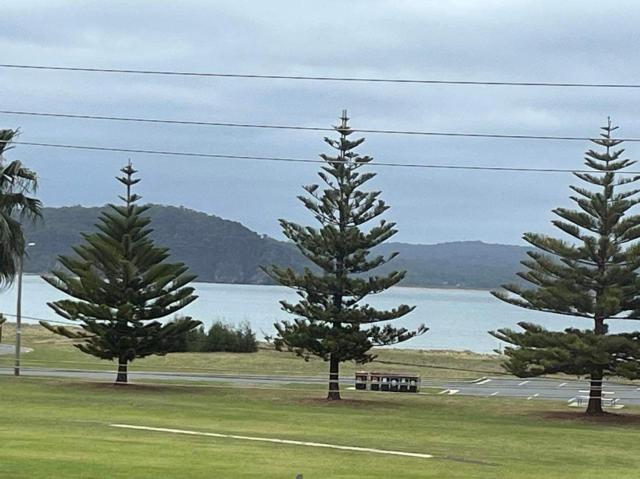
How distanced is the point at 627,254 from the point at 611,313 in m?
1.37

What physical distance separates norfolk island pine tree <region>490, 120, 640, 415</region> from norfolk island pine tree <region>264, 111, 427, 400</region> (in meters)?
3.82

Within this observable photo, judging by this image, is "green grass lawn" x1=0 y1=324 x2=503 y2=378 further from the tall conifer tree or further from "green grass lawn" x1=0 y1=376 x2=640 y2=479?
"green grass lawn" x1=0 y1=376 x2=640 y2=479

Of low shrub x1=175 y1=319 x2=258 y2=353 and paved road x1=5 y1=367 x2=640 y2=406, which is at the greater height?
low shrub x1=175 y1=319 x2=258 y2=353

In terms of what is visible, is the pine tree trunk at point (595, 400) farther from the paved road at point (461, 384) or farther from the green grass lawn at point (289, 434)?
the paved road at point (461, 384)

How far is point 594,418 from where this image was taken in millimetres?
26219

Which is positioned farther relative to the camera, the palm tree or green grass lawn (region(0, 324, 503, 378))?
green grass lawn (region(0, 324, 503, 378))

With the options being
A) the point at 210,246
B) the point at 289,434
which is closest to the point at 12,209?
the point at 289,434

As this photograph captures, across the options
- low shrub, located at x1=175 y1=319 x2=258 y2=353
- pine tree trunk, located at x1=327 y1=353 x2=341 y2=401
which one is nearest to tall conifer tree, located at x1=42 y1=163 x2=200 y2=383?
pine tree trunk, located at x1=327 y1=353 x2=341 y2=401

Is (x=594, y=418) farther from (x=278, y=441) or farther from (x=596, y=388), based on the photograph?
(x=278, y=441)

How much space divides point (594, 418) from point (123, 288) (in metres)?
13.2

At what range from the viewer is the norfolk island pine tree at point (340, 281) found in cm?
2931

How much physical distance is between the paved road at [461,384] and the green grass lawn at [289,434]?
8.46 feet

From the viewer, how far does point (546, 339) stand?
26062 millimetres

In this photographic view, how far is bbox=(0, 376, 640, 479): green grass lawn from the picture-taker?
1380cm
